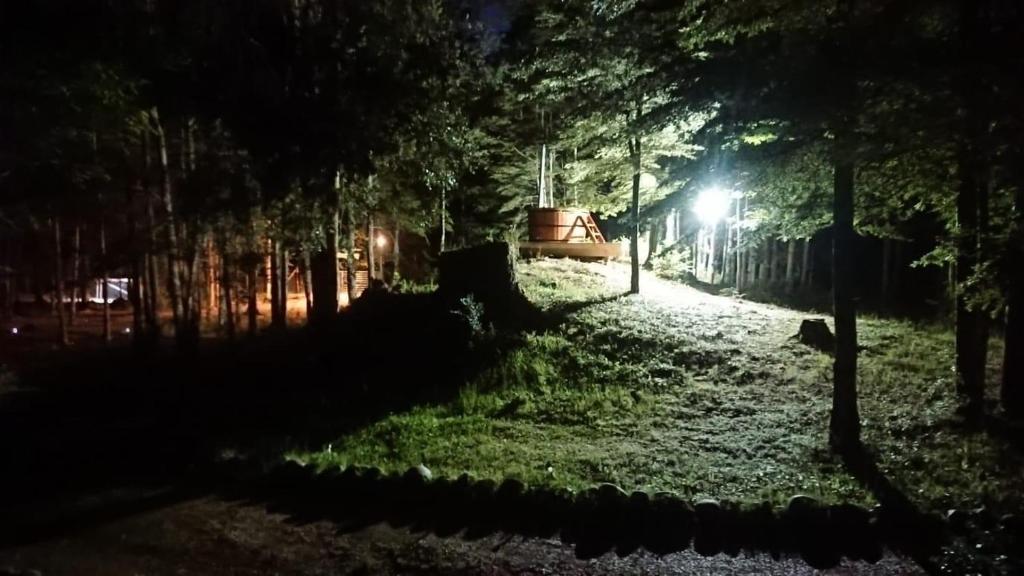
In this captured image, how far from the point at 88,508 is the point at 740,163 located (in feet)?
29.1

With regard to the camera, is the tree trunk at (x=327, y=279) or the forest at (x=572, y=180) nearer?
the forest at (x=572, y=180)

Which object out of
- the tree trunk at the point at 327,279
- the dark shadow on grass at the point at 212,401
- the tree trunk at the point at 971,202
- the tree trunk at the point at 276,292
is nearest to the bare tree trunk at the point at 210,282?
the tree trunk at the point at 276,292

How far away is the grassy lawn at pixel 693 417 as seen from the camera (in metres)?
7.54

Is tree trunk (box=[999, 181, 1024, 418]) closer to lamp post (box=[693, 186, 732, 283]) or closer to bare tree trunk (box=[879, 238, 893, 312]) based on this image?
lamp post (box=[693, 186, 732, 283])

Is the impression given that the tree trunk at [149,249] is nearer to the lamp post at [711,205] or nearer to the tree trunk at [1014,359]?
the lamp post at [711,205]

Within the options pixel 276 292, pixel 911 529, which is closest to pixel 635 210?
pixel 911 529

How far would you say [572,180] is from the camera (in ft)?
65.0

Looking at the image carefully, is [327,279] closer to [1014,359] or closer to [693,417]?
[693,417]

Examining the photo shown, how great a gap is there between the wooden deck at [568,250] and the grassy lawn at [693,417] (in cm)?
560

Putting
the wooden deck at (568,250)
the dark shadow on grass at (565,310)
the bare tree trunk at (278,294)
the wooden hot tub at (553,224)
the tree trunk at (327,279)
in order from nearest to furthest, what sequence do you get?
the dark shadow on grass at (565,310) → the tree trunk at (327,279) → the bare tree trunk at (278,294) → the wooden deck at (568,250) → the wooden hot tub at (553,224)

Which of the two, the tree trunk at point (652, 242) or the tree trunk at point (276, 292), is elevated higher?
the tree trunk at point (652, 242)

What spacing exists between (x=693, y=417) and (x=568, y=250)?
1171 centimetres

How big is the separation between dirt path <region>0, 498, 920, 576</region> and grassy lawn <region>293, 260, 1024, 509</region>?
1.26 meters

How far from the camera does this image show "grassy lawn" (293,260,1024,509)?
754 cm
